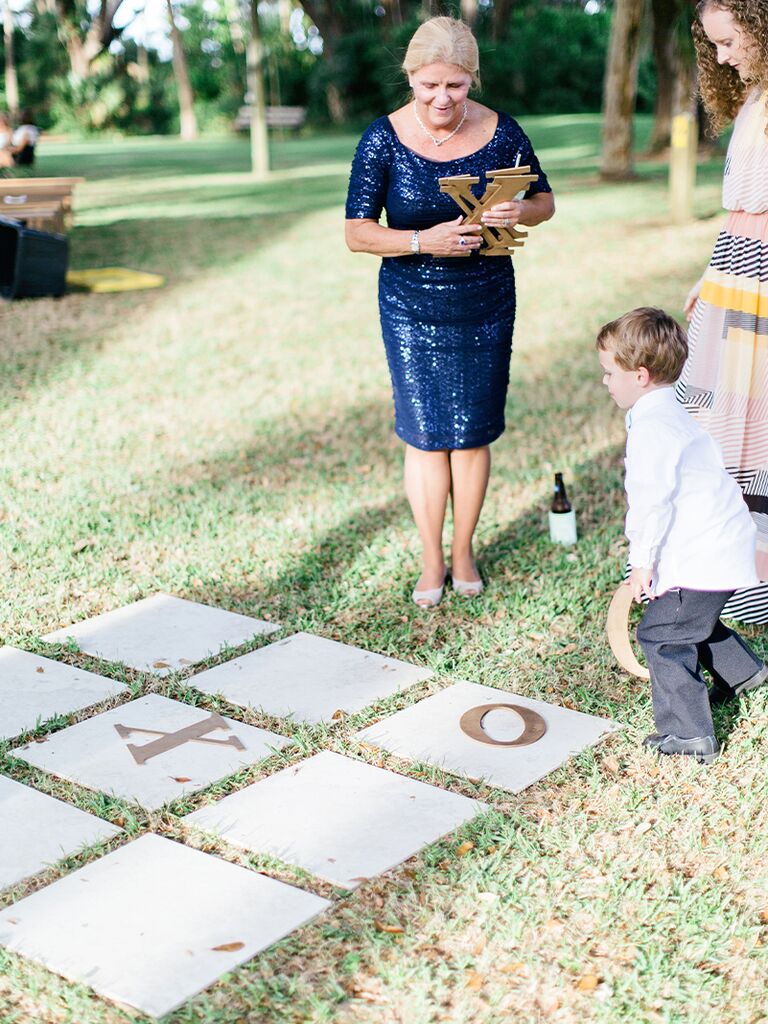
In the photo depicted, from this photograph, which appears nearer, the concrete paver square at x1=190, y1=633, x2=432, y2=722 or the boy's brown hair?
the boy's brown hair

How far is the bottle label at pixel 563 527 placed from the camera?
487cm

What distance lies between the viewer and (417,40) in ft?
12.7

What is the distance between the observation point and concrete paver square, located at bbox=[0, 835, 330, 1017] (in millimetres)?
2402

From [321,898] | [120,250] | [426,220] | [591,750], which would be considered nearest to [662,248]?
[120,250]

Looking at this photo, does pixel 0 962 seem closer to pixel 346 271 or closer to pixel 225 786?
pixel 225 786

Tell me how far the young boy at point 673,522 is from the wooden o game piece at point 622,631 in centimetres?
17

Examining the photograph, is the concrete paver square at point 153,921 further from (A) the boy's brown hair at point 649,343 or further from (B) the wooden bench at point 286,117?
(B) the wooden bench at point 286,117

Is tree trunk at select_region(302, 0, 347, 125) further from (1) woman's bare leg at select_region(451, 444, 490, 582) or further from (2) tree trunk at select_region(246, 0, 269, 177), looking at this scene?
(1) woman's bare leg at select_region(451, 444, 490, 582)

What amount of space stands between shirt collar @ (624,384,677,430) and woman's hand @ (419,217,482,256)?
106 centimetres

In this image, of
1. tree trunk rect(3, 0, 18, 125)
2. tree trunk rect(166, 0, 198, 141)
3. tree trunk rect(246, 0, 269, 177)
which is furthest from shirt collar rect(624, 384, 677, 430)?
tree trunk rect(166, 0, 198, 141)

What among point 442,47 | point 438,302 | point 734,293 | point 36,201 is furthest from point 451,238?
point 36,201

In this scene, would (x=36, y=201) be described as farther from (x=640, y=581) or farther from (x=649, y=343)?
(x=640, y=581)

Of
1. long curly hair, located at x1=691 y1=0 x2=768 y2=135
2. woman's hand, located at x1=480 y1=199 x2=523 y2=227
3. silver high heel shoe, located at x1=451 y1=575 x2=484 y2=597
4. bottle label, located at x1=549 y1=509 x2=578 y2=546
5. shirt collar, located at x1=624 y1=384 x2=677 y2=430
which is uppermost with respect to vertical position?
long curly hair, located at x1=691 y1=0 x2=768 y2=135

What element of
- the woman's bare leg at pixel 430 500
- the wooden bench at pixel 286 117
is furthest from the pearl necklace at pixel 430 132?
the wooden bench at pixel 286 117
